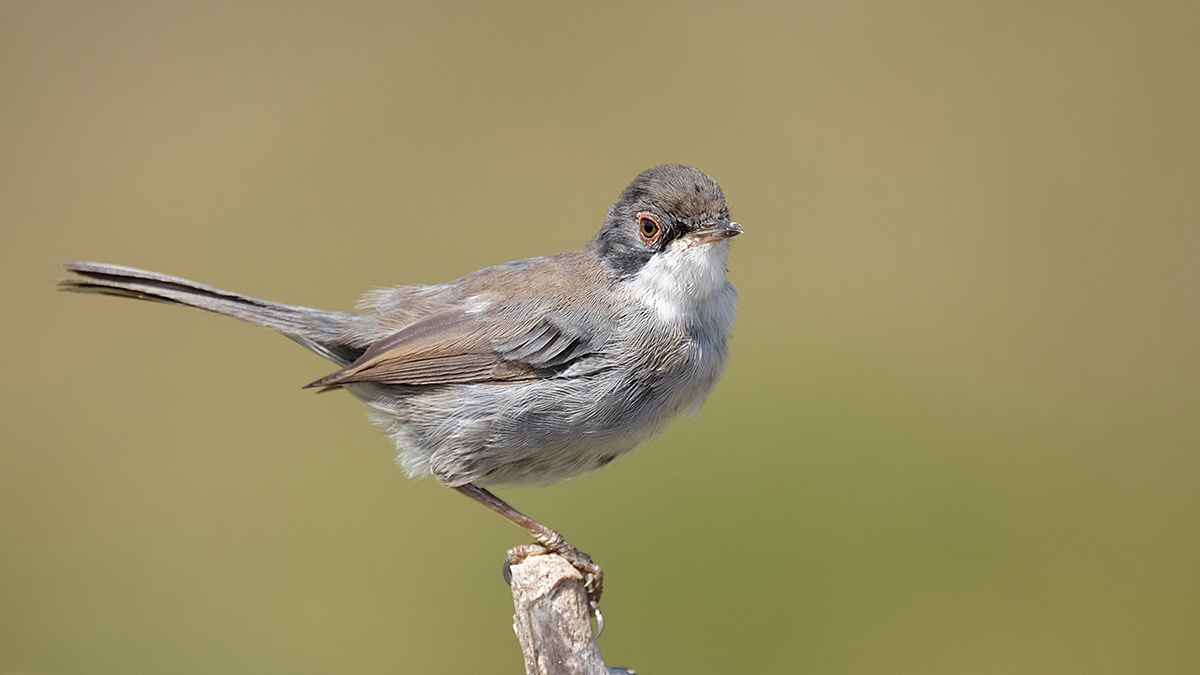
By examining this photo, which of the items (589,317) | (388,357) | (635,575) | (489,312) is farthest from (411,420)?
(635,575)

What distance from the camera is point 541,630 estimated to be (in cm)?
287

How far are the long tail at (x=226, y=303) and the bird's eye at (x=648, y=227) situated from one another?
4.12 feet

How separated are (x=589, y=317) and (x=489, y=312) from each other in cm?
40

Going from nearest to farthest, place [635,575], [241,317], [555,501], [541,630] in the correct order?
[541,630]
[241,317]
[635,575]
[555,501]

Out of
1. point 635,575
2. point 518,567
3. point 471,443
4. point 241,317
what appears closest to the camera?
point 518,567

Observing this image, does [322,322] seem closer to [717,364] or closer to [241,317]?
[241,317]

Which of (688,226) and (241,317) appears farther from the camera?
(241,317)

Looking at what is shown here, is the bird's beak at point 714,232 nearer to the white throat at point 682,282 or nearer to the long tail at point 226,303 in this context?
the white throat at point 682,282

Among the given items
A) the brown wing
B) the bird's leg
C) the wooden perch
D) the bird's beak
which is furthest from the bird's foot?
the bird's beak

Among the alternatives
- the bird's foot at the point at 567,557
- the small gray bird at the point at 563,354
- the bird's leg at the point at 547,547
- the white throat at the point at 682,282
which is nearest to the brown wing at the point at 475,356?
the small gray bird at the point at 563,354

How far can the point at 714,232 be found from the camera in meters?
3.38

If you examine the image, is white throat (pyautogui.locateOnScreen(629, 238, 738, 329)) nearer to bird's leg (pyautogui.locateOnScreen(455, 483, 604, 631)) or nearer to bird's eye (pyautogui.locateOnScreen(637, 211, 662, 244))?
bird's eye (pyautogui.locateOnScreen(637, 211, 662, 244))

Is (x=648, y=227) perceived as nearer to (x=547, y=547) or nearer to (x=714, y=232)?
(x=714, y=232)

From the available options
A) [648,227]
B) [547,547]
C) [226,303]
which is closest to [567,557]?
[547,547]
